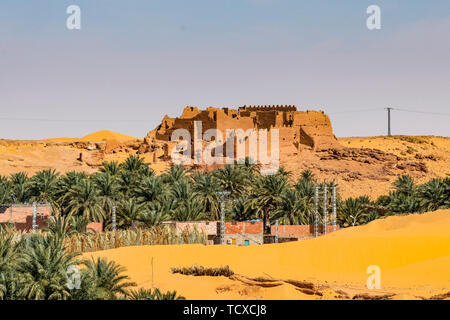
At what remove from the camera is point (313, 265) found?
81.0 ft

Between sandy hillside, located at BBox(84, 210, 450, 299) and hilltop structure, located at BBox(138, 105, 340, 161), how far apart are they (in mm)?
44593

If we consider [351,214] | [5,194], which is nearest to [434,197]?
[351,214]

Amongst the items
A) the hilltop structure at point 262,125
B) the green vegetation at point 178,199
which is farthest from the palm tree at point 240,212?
the hilltop structure at point 262,125

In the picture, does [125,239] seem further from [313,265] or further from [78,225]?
[313,265]

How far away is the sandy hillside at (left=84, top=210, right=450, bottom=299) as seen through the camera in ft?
62.9

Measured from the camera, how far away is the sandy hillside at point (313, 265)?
62.9ft

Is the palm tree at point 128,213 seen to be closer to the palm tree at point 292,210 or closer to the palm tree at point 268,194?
the palm tree at point 268,194

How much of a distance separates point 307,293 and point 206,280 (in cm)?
406

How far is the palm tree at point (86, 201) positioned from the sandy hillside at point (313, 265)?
38.3 feet

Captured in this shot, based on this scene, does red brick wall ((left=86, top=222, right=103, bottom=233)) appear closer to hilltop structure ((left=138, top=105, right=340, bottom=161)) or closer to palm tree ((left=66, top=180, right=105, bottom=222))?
palm tree ((left=66, top=180, right=105, bottom=222))

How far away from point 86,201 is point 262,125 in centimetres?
4004

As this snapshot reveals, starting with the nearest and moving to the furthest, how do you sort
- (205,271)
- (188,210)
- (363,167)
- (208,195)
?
(205,271) < (188,210) < (208,195) < (363,167)

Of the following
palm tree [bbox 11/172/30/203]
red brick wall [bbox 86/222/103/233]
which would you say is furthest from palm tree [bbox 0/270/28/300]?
palm tree [bbox 11/172/30/203]
